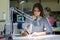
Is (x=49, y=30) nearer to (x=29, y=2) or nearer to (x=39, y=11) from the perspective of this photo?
(x=39, y=11)

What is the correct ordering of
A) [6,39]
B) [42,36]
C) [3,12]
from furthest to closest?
[3,12] < [42,36] < [6,39]

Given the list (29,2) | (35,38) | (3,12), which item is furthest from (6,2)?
(35,38)

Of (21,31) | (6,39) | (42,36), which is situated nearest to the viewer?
(6,39)

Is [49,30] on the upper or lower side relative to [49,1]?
lower

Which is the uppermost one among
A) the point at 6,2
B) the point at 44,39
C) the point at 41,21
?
the point at 6,2

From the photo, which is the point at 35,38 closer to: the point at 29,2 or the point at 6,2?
the point at 6,2

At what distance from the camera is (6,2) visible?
6.46m

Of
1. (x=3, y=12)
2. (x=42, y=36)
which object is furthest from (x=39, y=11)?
(x=3, y=12)

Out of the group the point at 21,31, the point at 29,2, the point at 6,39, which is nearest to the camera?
the point at 6,39

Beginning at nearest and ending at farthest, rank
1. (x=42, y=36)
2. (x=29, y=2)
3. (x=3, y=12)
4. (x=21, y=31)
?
(x=42, y=36) < (x=21, y=31) < (x=3, y=12) < (x=29, y=2)

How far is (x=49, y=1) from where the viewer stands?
765 cm

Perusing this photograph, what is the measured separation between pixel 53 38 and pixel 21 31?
0.46 m

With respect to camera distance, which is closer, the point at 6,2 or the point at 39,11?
the point at 39,11

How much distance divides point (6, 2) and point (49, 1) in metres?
1.90
